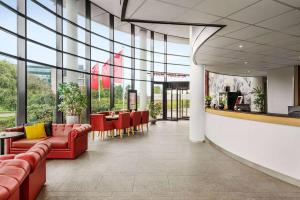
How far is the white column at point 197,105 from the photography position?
7.90 meters

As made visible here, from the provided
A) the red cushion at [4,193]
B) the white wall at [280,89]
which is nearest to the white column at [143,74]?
the white wall at [280,89]

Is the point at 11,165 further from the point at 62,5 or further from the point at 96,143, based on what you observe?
the point at 62,5

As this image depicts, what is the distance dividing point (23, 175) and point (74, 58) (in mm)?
7144

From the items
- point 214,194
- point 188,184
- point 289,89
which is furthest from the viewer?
point 289,89

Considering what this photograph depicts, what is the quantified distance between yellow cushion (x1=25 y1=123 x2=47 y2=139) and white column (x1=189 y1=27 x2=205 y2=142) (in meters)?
4.71

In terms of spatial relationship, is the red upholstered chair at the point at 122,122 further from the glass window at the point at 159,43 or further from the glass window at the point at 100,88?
the glass window at the point at 159,43

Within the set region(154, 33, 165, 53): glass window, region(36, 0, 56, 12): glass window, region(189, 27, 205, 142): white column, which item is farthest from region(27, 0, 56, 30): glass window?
region(154, 33, 165, 53): glass window

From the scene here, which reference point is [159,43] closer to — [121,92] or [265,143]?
[121,92]

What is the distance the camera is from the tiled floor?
3.49m

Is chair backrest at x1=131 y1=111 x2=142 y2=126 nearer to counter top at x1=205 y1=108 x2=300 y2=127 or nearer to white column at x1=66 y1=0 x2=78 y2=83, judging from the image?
white column at x1=66 y1=0 x2=78 y2=83

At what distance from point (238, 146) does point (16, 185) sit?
4764 millimetres

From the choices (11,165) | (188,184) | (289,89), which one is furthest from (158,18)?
(289,89)

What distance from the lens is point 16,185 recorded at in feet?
7.13

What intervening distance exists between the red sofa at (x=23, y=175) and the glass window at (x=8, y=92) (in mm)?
3096
